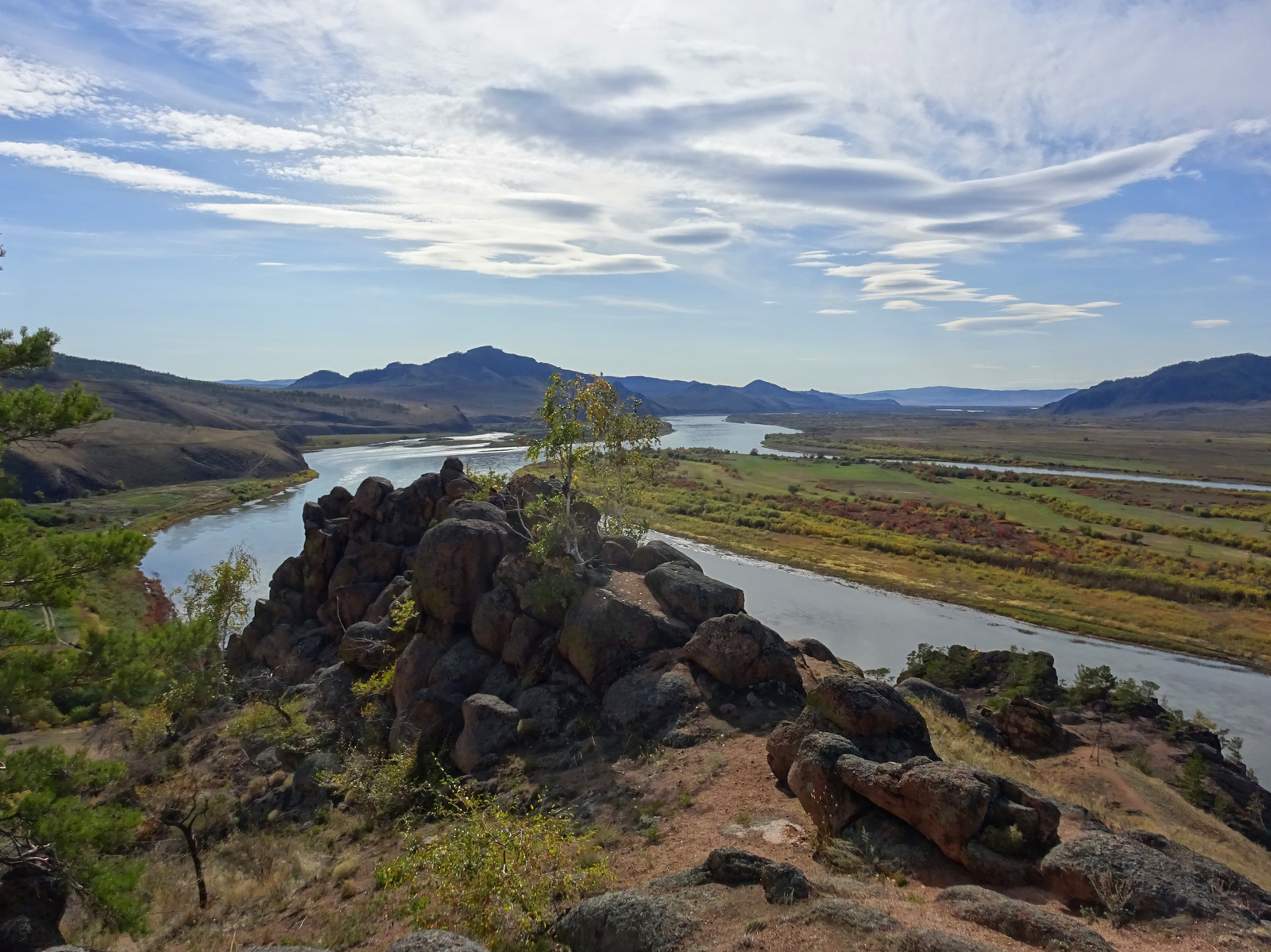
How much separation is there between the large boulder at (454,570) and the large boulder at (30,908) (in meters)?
13.8

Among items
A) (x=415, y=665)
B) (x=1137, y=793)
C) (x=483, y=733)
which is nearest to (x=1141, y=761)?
(x=1137, y=793)

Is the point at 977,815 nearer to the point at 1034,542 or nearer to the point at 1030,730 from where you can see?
the point at 1030,730

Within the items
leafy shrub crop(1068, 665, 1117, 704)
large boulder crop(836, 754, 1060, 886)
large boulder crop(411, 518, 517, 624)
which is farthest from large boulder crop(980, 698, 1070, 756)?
large boulder crop(411, 518, 517, 624)

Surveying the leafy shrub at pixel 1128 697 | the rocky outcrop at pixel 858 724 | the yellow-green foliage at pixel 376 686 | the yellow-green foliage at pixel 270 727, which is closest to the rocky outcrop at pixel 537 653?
the yellow-green foliage at pixel 376 686

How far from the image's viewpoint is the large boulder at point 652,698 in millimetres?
21875

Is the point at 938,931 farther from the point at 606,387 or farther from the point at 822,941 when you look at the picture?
the point at 606,387

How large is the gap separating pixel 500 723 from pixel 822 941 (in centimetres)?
1454

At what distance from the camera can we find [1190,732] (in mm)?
29844

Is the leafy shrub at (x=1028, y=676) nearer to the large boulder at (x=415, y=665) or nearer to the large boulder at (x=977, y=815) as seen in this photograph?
the large boulder at (x=977, y=815)

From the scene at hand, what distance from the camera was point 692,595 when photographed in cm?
2636

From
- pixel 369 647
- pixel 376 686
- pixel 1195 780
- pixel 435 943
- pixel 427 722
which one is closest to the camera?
pixel 435 943

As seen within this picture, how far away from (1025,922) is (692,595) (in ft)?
54.8

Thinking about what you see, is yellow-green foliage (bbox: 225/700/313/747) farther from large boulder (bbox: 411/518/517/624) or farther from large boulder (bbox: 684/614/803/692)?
large boulder (bbox: 684/614/803/692)

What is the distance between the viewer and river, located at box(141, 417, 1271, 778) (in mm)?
39125
